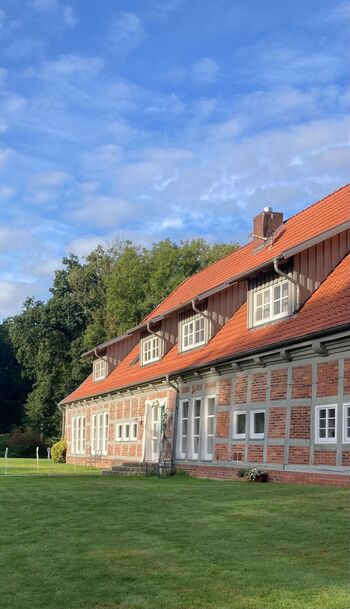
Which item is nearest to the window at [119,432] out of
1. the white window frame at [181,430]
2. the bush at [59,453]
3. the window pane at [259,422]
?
the white window frame at [181,430]

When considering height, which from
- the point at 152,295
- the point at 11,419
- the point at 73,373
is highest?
the point at 152,295

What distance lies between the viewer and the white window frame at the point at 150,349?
91.6 feet

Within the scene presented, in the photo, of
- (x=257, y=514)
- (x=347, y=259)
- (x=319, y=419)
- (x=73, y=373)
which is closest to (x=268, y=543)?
(x=257, y=514)

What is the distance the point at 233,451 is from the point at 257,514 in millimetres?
8688

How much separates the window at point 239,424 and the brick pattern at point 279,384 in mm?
1755

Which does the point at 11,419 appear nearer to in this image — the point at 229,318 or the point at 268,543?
the point at 229,318

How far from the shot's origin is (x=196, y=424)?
21.5 meters

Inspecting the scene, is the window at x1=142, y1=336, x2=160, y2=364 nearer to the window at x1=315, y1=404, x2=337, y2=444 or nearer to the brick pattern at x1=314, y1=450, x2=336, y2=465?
the window at x1=315, y1=404, x2=337, y2=444

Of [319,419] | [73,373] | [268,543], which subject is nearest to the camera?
[268,543]

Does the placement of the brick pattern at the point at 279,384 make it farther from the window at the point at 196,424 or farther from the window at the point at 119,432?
the window at the point at 119,432

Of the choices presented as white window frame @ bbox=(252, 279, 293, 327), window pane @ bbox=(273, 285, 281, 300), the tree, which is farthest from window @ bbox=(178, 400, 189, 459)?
the tree

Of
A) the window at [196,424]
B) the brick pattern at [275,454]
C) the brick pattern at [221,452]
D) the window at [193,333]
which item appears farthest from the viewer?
the window at [193,333]

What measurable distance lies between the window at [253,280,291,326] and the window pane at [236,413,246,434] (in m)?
2.53

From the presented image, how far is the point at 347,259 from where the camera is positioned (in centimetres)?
1681
